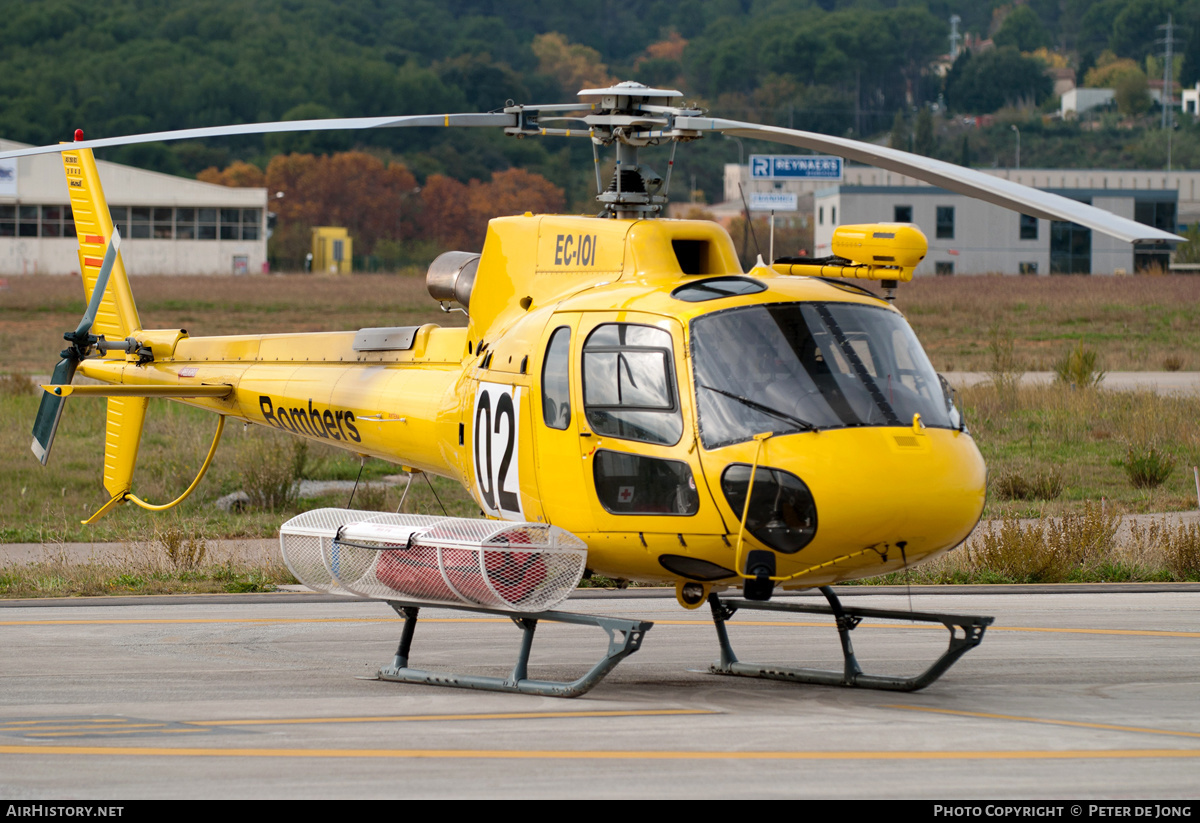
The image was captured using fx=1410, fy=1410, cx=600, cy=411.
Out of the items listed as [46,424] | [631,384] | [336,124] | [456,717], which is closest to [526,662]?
[456,717]

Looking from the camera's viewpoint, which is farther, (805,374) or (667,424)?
(667,424)

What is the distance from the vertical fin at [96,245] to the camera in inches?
561

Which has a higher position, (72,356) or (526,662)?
(72,356)

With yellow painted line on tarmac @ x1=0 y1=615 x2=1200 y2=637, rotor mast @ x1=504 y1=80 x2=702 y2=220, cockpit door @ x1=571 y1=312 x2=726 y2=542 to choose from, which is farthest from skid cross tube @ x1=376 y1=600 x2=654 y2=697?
rotor mast @ x1=504 y1=80 x2=702 y2=220

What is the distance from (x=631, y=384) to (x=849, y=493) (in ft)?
5.23

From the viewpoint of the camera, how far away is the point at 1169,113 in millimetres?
195500

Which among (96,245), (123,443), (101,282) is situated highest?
(96,245)

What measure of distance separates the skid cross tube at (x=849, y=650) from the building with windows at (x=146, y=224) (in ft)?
310

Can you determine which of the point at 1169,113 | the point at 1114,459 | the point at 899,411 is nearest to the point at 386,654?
the point at 899,411

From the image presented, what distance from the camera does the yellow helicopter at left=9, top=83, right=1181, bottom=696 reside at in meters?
7.98

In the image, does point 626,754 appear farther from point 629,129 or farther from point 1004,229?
point 1004,229

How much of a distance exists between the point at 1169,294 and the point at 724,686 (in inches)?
1954

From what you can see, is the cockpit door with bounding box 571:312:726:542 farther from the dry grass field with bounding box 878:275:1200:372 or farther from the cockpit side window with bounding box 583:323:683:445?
the dry grass field with bounding box 878:275:1200:372

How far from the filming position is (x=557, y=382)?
29.7 ft
